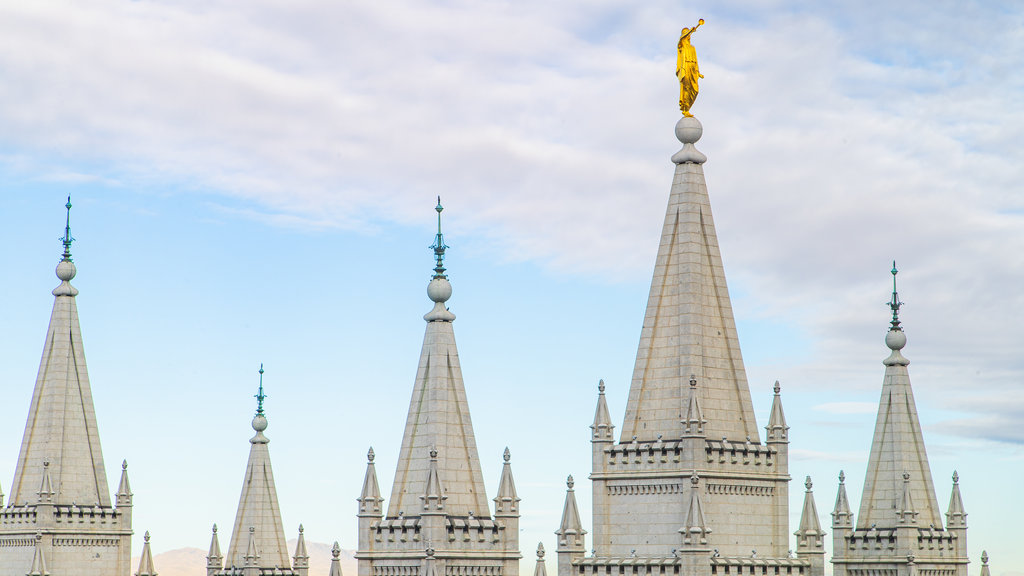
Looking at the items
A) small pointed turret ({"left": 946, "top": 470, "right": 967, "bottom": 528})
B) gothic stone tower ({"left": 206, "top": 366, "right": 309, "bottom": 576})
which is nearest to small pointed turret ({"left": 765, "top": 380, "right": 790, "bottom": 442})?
small pointed turret ({"left": 946, "top": 470, "right": 967, "bottom": 528})

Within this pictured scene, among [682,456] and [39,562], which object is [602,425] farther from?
[39,562]

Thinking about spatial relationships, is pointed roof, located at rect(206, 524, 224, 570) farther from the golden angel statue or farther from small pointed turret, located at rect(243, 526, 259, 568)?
the golden angel statue

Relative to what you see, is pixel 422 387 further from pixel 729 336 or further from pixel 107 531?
pixel 107 531

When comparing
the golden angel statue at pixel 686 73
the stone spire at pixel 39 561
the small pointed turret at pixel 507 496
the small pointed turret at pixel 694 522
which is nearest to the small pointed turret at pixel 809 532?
the small pointed turret at pixel 694 522

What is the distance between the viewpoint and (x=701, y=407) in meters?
69.1

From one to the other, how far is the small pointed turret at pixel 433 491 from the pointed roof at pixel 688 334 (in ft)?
29.0

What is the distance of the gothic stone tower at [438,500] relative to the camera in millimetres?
74438

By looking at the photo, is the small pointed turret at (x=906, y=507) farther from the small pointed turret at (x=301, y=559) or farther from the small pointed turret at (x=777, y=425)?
the small pointed turret at (x=301, y=559)

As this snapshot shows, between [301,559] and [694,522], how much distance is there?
38019 mm

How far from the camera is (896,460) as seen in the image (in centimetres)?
8744

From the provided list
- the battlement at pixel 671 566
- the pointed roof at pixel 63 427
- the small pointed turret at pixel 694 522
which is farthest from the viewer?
the pointed roof at pixel 63 427

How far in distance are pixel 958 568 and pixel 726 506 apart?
2449 centimetres

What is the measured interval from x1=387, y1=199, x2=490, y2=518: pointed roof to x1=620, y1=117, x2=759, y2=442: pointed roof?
857cm

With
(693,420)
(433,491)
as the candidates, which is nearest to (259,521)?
(433,491)
